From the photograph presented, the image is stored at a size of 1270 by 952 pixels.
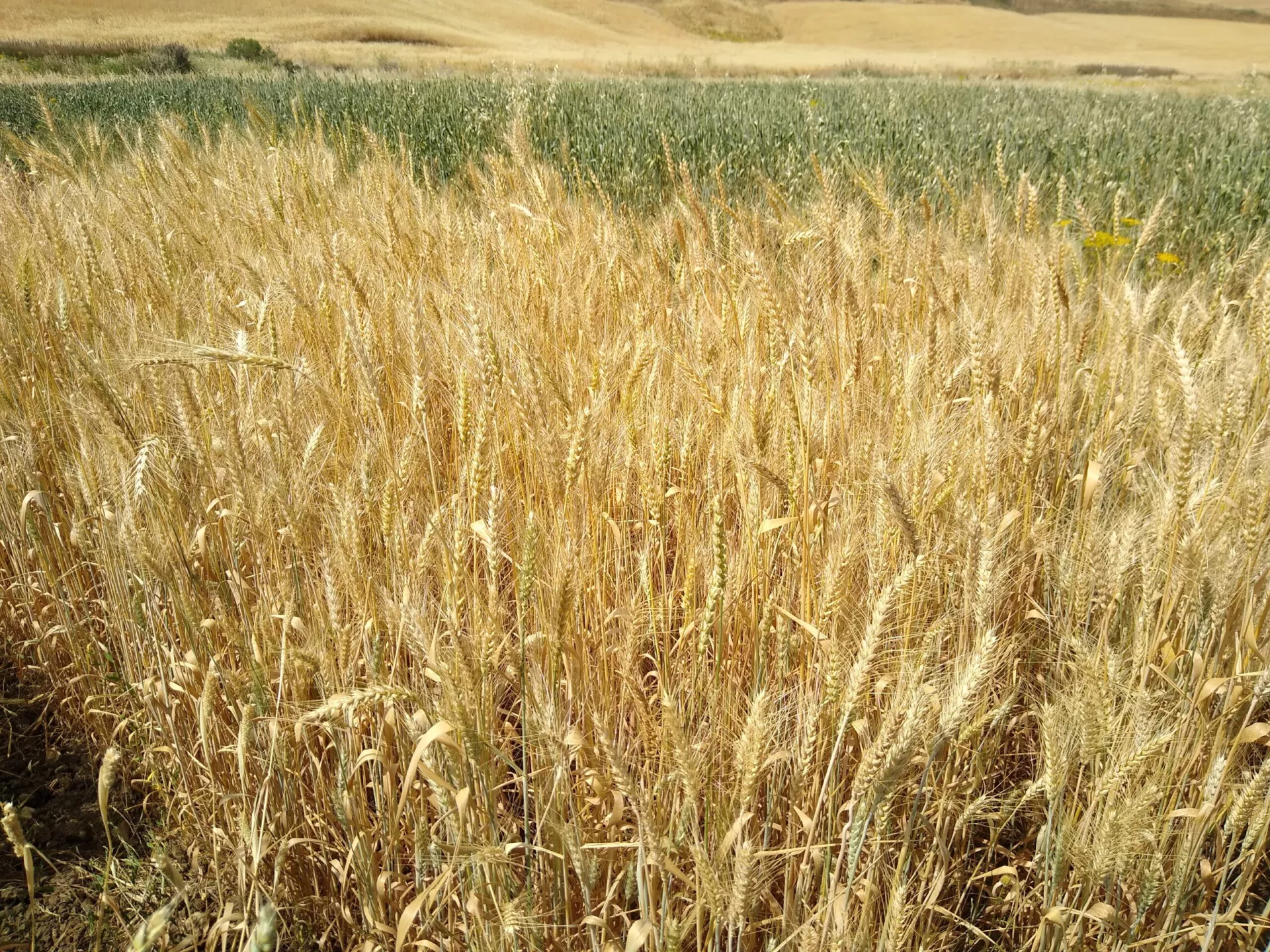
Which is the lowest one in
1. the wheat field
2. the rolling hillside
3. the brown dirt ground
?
the brown dirt ground

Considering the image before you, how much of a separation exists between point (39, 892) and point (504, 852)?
98cm

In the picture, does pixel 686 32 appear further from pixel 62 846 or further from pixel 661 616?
pixel 62 846

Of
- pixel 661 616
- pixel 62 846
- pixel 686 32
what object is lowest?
pixel 62 846

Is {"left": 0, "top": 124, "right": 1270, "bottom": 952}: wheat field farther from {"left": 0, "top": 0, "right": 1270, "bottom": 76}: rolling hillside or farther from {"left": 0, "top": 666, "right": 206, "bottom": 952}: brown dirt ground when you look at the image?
{"left": 0, "top": 0, "right": 1270, "bottom": 76}: rolling hillside

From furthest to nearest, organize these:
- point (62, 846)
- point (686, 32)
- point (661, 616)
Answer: point (686, 32)
point (62, 846)
point (661, 616)

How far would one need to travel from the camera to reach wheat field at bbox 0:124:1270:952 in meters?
1.00

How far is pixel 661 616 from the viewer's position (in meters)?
1.20

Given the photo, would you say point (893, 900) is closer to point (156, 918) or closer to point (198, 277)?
point (156, 918)

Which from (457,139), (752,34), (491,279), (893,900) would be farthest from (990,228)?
(752,34)

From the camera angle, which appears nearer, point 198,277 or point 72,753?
point 72,753

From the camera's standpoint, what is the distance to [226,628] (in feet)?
→ 3.74

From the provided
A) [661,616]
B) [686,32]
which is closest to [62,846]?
[661,616]

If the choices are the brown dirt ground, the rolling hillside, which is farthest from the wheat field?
the rolling hillside

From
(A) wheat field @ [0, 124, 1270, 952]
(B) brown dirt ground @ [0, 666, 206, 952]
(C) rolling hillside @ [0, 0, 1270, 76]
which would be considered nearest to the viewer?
(A) wheat field @ [0, 124, 1270, 952]
